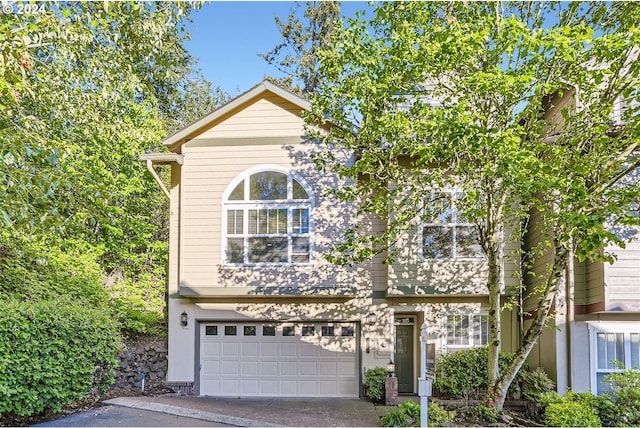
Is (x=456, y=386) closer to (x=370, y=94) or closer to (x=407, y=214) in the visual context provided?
(x=407, y=214)

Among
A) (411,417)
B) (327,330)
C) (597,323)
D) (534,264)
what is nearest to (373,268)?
(327,330)

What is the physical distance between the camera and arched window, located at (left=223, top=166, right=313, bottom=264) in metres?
12.0

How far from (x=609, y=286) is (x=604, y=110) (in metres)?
3.75

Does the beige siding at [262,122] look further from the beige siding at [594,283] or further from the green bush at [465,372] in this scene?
the beige siding at [594,283]

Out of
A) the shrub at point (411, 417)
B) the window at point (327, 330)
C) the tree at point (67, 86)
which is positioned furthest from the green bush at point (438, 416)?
the tree at point (67, 86)

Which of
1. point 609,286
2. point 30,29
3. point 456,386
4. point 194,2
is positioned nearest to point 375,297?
point 456,386

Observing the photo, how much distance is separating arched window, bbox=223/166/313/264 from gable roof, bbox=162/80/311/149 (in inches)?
60.3

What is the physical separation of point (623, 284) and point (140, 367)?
36.6ft

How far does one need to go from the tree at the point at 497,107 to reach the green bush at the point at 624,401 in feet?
5.07

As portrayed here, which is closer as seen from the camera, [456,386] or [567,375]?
[567,375]

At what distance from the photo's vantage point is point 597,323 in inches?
412

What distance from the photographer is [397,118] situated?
854cm

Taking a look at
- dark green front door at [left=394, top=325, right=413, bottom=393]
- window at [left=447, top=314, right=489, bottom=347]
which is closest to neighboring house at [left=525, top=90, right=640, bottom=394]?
window at [left=447, top=314, right=489, bottom=347]

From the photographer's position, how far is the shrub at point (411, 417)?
28.6 feet
